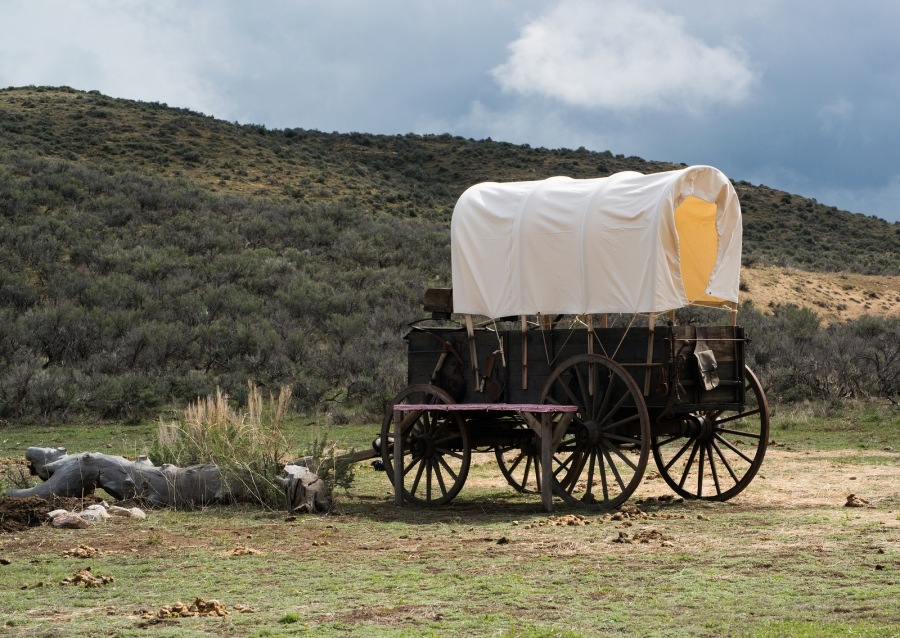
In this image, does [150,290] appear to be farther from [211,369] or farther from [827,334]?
[827,334]

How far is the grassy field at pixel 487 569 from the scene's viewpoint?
6.09 meters

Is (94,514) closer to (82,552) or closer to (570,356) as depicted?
(82,552)

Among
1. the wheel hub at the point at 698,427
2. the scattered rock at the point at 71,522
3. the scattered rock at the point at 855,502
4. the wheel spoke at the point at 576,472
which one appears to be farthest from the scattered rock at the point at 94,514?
the scattered rock at the point at 855,502

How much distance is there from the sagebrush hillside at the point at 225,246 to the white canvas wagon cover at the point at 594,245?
1066 centimetres

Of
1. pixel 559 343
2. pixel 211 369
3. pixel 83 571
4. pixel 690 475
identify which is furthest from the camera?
pixel 211 369

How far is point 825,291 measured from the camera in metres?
43.6

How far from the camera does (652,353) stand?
10734mm

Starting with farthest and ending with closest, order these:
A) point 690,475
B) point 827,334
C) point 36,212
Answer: point 36,212 < point 827,334 < point 690,475

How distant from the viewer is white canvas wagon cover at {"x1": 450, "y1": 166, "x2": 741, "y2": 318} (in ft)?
34.6

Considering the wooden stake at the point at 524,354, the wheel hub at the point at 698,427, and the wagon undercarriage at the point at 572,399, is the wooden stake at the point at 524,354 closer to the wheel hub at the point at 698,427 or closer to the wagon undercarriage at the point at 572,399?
the wagon undercarriage at the point at 572,399

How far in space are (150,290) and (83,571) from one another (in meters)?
25.2

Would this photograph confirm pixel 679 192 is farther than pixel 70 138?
No

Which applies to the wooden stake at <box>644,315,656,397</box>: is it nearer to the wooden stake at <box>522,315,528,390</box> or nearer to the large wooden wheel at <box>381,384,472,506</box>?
the wooden stake at <box>522,315,528,390</box>

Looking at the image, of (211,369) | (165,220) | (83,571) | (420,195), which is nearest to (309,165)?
(420,195)
